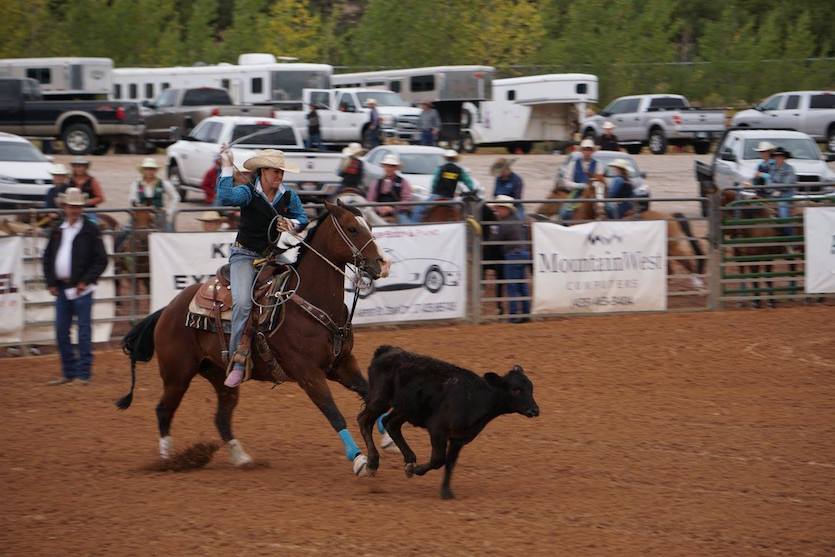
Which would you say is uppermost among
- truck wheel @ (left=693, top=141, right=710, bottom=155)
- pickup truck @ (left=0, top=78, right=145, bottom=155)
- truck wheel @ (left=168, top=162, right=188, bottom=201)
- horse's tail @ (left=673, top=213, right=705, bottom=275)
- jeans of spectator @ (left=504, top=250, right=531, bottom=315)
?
pickup truck @ (left=0, top=78, right=145, bottom=155)

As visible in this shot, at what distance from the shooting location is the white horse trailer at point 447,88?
38.6m

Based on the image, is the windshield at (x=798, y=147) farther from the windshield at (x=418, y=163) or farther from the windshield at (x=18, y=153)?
the windshield at (x=18, y=153)

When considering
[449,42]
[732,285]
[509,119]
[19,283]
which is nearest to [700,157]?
[509,119]

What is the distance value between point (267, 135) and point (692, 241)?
1071 cm

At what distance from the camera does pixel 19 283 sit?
13.8 m

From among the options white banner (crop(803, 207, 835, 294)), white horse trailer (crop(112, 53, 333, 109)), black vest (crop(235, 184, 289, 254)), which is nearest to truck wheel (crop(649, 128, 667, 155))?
white horse trailer (crop(112, 53, 333, 109))

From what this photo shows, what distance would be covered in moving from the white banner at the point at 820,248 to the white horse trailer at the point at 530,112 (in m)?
20.9

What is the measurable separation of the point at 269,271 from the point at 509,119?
29561 millimetres

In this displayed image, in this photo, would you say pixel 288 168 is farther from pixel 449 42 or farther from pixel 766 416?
pixel 449 42

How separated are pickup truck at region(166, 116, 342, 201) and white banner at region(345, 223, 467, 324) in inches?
288

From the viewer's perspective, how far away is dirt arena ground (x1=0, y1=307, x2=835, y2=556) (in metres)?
6.85

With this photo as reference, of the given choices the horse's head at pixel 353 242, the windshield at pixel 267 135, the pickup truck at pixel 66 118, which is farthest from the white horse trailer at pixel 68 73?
the horse's head at pixel 353 242

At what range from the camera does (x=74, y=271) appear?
12195 millimetres

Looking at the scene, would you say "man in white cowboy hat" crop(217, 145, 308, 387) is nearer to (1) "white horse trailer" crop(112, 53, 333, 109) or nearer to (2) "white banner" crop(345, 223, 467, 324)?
(2) "white banner" crop(345, 223, 467, 324)
